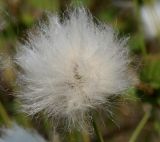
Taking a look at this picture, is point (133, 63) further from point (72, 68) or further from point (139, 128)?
point (139, 128)

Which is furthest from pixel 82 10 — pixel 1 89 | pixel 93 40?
pixel 1 89

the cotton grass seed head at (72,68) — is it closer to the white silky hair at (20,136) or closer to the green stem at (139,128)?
the white silky hair at (20,136)

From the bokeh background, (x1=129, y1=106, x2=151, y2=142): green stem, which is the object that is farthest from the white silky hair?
(x1=129, y1=106, x2=151, y2=142): green stem

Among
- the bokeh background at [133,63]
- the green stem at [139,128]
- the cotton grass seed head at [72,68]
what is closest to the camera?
the cotton grass seed head at [72,68]

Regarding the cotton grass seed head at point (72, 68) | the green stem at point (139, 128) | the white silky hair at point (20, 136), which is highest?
the cotton grass seed head at point (72, 68)

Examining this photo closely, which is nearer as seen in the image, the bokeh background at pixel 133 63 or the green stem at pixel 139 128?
the bokeh background at pixel 133 63

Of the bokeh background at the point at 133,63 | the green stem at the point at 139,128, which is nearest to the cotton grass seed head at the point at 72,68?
the bokeh background at the point at 133,63

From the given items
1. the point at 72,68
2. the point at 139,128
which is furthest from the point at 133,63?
the point at 139,128
